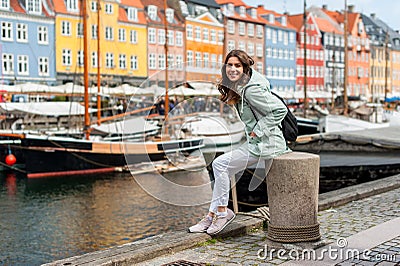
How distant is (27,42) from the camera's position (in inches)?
1747

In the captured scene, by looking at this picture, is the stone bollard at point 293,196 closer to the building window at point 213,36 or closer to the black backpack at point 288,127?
the black backpack at point 288,127

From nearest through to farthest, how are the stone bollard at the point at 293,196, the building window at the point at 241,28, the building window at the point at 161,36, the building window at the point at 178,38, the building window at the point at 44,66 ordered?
the stone bollard at the point at 293,196 → the building window at the point at 44,66 → the building window at the point at 161,36 → the building window at the point at 178,38 → the building window at the point at 241,28

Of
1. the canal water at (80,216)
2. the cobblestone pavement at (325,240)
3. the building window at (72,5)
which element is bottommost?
the canal water at (80,216)

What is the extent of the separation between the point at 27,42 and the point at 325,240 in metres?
41.6

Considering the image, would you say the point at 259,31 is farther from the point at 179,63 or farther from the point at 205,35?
the point at 179,63

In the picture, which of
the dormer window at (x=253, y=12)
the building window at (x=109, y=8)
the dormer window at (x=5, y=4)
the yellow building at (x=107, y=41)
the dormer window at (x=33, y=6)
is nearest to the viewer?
the dormer window at (x=5, y=4)

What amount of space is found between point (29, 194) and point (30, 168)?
490cm

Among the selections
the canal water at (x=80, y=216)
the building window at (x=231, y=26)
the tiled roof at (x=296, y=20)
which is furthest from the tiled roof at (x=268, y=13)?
the canal water at (x=80, y=216)

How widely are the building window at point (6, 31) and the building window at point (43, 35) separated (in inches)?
90.6

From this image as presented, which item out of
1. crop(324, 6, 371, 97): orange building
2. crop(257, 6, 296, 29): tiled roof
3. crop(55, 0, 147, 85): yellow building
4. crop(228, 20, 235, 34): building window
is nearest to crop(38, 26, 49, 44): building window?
crop(55, 0, 147, 85): yellow building

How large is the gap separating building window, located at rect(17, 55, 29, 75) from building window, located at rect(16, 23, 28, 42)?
122cm

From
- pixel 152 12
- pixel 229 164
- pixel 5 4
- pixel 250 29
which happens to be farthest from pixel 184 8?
pixel 229 164

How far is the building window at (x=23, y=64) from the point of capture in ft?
143

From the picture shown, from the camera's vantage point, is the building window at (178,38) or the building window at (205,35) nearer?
the building window at (178,38)
